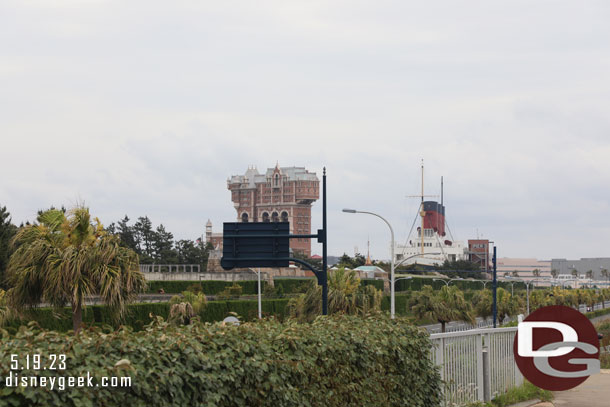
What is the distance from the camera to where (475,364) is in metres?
13.5

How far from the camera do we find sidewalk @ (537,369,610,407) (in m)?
14.6

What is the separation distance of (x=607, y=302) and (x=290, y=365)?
178 meters

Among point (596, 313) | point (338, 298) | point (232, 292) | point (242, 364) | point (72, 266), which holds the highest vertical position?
point (72, 266)

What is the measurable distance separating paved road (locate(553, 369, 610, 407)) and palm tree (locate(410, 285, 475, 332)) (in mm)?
38414

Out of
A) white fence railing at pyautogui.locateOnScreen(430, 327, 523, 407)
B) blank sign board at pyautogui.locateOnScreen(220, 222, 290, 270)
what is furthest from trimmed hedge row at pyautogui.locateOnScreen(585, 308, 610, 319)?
white fence railing at pyautogui.locateOnScreen(430, 327, 523, 407)

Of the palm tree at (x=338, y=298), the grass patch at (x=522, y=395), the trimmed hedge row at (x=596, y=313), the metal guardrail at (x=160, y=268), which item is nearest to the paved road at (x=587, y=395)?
the grass patch at (x=522, y=395)

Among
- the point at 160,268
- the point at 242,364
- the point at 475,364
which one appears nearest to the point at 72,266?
the point at 475,364

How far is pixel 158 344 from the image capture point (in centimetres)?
669

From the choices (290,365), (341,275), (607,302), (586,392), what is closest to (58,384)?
(290,365)

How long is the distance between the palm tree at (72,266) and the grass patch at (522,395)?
400 inches

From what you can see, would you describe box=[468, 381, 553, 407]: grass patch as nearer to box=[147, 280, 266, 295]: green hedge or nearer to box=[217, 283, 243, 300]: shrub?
box=[217, 283, 243, 300]: shrub

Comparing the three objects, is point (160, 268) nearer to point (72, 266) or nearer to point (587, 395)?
point (72, 266)

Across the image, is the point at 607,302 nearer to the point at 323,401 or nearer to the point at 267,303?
the point at 267,303

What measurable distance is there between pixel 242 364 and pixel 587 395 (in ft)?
34.6
